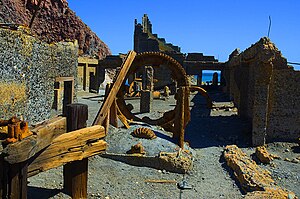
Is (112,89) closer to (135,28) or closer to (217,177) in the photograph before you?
(217,177)

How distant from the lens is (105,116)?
28.6 ft

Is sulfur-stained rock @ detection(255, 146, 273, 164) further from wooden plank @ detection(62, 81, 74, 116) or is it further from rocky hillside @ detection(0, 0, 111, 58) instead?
rocky hillside @ detection(0, 0, 111, 58)

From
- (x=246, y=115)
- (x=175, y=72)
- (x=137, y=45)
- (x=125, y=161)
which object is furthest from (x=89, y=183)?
(x=137, y=45)

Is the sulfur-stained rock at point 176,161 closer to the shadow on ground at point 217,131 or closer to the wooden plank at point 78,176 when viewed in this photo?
the shadow on ground at point 217,131

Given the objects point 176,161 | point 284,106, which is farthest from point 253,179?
point 284,106

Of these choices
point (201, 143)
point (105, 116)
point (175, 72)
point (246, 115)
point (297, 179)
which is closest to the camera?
point (105, 116)

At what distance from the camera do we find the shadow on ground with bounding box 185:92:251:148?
12.9 metres

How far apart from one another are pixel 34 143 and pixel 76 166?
1408 millimetres

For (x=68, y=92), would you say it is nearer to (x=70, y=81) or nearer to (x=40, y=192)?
(x=70, y=81)

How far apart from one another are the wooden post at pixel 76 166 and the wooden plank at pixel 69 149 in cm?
18

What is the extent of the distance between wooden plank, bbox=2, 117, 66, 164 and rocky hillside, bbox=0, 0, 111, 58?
4863cm

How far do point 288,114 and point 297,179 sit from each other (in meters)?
4.15

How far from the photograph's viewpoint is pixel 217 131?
48.0 feet

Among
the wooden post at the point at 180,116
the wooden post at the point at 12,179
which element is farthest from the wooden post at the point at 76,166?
the wooden post at the point at 180,116
